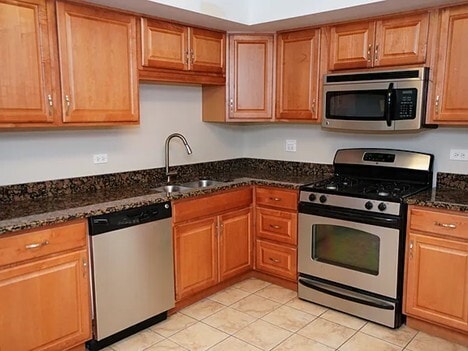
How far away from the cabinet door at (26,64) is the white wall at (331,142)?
220cm

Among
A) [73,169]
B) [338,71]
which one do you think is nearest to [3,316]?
[73,169]

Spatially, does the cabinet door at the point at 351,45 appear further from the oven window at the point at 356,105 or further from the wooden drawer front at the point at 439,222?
the wooden drawer front at the point at 439,222

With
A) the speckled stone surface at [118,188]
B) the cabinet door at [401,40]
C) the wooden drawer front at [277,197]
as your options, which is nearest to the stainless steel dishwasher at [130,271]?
the speckled stone surface at [118,188]

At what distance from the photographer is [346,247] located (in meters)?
3.00

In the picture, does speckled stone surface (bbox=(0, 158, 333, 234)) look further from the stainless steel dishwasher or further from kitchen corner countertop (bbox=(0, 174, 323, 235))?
the stainless steel dishwasher

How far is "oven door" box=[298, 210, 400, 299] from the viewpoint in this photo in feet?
9.09

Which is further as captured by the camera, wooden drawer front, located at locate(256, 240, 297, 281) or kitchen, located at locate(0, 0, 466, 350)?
wooden drawer front, located at locate(256, 240, 297, 281)

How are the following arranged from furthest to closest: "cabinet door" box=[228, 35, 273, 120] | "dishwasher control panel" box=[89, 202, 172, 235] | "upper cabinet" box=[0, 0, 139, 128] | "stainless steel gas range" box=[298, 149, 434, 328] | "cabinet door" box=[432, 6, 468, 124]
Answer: "cabinet door" box=[228, 35, 273, 120] < "stainless steel gas range" box=[298, 149, 434, 328] < "cabinet door" box=[432, 6, 468, 124] < "dishwasher control panel" box=[89, 202, 172, 235] < "upper cabinet" box=[0, 0, 139, 128]

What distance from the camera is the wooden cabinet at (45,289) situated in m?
2.11

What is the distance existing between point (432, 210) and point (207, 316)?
68.2 inches

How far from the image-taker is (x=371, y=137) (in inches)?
136

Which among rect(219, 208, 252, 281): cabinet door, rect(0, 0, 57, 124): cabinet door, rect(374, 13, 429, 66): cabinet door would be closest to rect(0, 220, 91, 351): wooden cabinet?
rect(0, 0, 57, 124): cabinet door

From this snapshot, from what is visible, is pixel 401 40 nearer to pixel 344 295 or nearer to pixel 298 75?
pixel 298 75

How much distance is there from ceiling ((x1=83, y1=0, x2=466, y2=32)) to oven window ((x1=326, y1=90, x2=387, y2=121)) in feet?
1.84
